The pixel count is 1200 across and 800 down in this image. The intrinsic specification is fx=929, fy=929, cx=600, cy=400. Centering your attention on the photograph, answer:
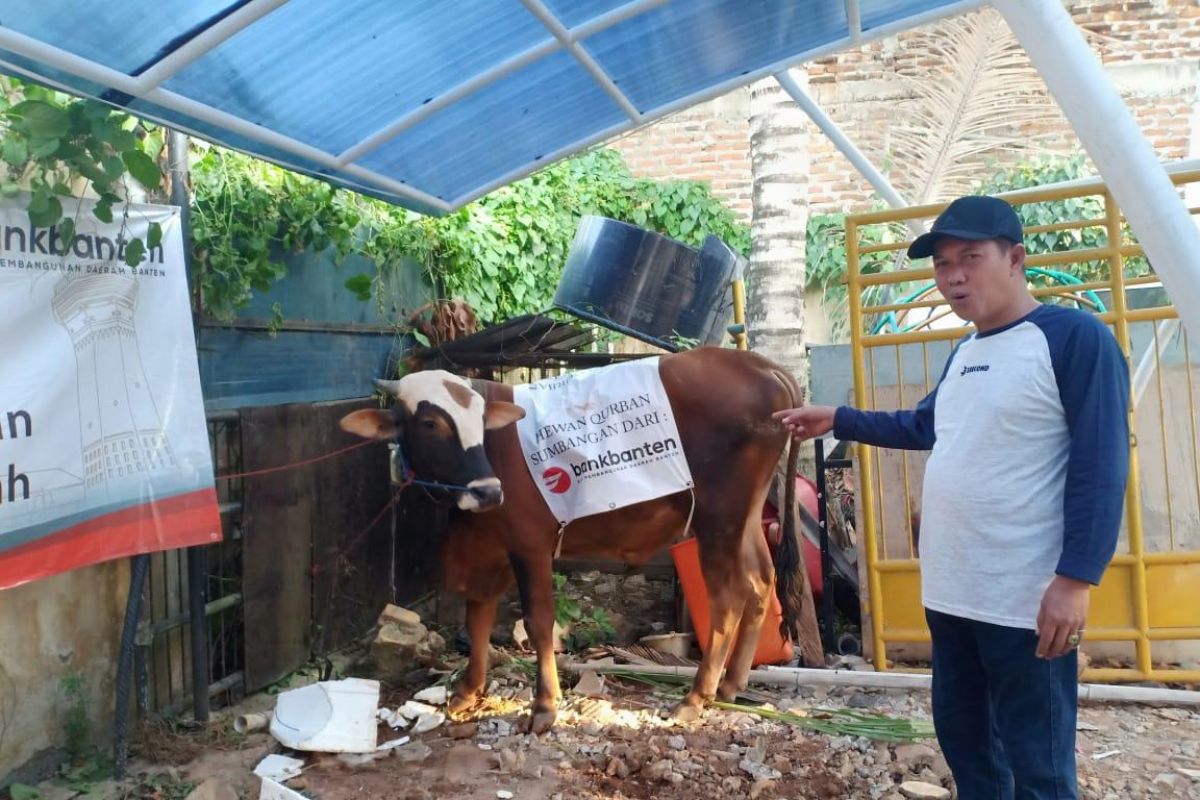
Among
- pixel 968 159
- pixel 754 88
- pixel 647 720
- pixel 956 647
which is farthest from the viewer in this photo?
pixel 968 159

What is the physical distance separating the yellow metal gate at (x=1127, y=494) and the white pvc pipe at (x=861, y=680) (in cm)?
13

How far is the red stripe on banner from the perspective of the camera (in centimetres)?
324

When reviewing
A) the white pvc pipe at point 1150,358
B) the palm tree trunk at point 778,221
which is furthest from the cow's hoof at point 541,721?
the white pvc pipe at point 1150,358

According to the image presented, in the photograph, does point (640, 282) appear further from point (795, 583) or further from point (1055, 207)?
point (1055, 207)

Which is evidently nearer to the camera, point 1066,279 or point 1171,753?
point 1171,753

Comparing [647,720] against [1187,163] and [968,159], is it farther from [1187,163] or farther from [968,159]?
[968,159]

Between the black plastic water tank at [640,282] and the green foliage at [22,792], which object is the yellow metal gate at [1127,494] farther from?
the green foliage at [22,792]

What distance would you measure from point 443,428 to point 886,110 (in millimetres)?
8598

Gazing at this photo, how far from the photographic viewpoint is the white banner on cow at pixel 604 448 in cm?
469

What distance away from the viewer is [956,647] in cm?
271

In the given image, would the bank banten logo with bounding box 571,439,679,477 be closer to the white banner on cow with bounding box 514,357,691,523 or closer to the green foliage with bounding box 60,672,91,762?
the white banner on cow with bounding box 514,357,691,523

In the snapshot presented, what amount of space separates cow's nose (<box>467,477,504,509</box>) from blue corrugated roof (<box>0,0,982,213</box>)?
1.63 meters

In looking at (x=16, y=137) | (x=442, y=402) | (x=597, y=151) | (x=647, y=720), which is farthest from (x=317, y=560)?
(x=597, y=151)

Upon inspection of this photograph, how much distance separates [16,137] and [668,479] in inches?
122
